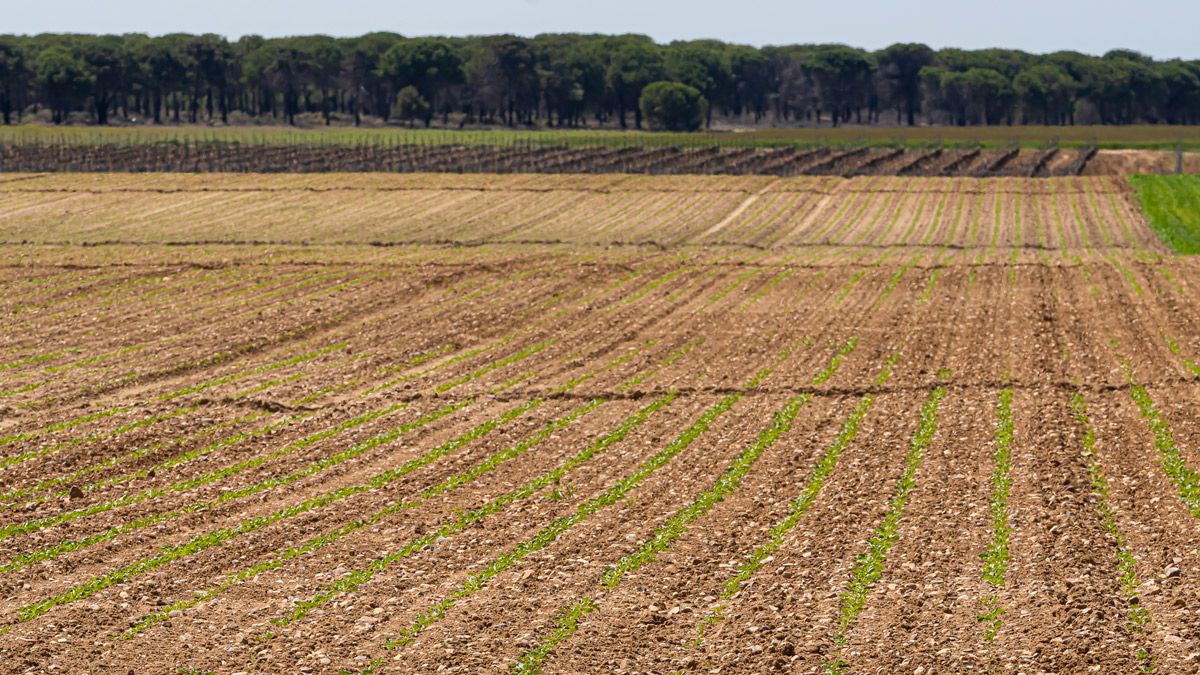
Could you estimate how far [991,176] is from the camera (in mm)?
72562

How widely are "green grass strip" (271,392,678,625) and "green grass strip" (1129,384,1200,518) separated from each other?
6.54 m

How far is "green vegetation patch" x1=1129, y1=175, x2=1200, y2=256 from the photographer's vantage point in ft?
159

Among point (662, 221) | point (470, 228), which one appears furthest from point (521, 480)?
point (662, 221)

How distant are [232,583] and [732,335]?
15.6 m

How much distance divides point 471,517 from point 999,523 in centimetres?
536

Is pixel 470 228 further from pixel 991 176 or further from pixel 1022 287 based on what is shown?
pixel 991 176

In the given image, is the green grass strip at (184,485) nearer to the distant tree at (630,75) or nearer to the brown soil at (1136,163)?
the brown soil at (1136,163)

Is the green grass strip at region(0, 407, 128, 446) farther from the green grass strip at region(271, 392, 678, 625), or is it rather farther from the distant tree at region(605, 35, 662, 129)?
the distant tree at region(605, 35, 662, 129)

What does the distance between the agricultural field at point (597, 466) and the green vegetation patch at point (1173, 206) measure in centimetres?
893

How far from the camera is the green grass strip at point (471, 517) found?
43.5 feet

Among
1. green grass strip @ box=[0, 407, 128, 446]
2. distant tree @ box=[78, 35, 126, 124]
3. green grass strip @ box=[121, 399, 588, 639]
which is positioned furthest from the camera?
distant tree @ box=[78, 35, 126, 124]

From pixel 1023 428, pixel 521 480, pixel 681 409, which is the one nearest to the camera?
pixel 521 480

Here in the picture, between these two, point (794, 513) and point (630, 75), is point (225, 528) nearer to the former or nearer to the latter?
point (794, 513)

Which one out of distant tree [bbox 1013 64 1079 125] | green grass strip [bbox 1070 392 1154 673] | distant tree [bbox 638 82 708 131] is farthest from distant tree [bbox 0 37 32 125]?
green grass strip [bbox 1070 392 1154 673]
